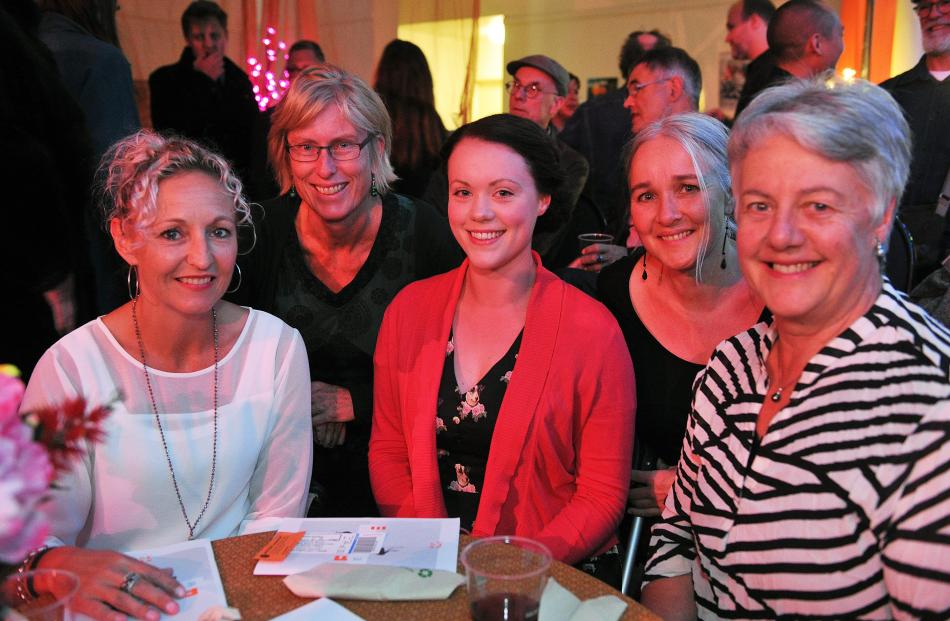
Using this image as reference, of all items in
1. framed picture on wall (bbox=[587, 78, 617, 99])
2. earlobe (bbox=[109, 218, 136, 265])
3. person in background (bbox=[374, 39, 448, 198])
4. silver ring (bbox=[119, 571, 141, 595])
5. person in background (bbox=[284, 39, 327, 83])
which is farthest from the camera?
framed picture on wall (bbox=[587, 78, 617, 99])

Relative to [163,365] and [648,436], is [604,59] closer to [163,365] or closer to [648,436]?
[648,436]

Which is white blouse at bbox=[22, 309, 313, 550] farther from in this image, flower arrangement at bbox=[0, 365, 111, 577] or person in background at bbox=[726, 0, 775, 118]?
person in background at bbox=[726, 0, 775, 118]

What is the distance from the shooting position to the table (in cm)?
129

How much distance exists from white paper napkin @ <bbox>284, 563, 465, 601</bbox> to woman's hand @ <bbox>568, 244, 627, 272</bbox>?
1.73 metres

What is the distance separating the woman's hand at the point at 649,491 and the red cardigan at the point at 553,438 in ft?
0.43

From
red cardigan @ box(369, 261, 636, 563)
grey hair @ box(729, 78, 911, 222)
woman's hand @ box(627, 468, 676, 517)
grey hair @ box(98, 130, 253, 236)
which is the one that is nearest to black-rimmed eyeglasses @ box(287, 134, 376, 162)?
grey hair @ box(98, 130, 253, 236)

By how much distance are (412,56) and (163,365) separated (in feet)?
9.18

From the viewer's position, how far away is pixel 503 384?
2.09 metres

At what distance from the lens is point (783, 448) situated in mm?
1386

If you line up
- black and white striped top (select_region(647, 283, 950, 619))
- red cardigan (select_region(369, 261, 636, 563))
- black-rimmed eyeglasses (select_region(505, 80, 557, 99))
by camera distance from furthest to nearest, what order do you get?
1. black-rimmed eyeglasses (select_region(505, 80, 557, 99))
2. red cardigan (select_region(369, 261, 636, 563))
3. black and white striped top (select_region(647, 283, 950, 619))

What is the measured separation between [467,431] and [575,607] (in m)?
0.84

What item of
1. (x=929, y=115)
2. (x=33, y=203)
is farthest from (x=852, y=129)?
(x=929, y=115)

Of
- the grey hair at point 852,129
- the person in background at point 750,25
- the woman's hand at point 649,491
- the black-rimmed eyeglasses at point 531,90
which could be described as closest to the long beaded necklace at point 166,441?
the woman's hand at point 649,491

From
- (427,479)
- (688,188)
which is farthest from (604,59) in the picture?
(427,479)
